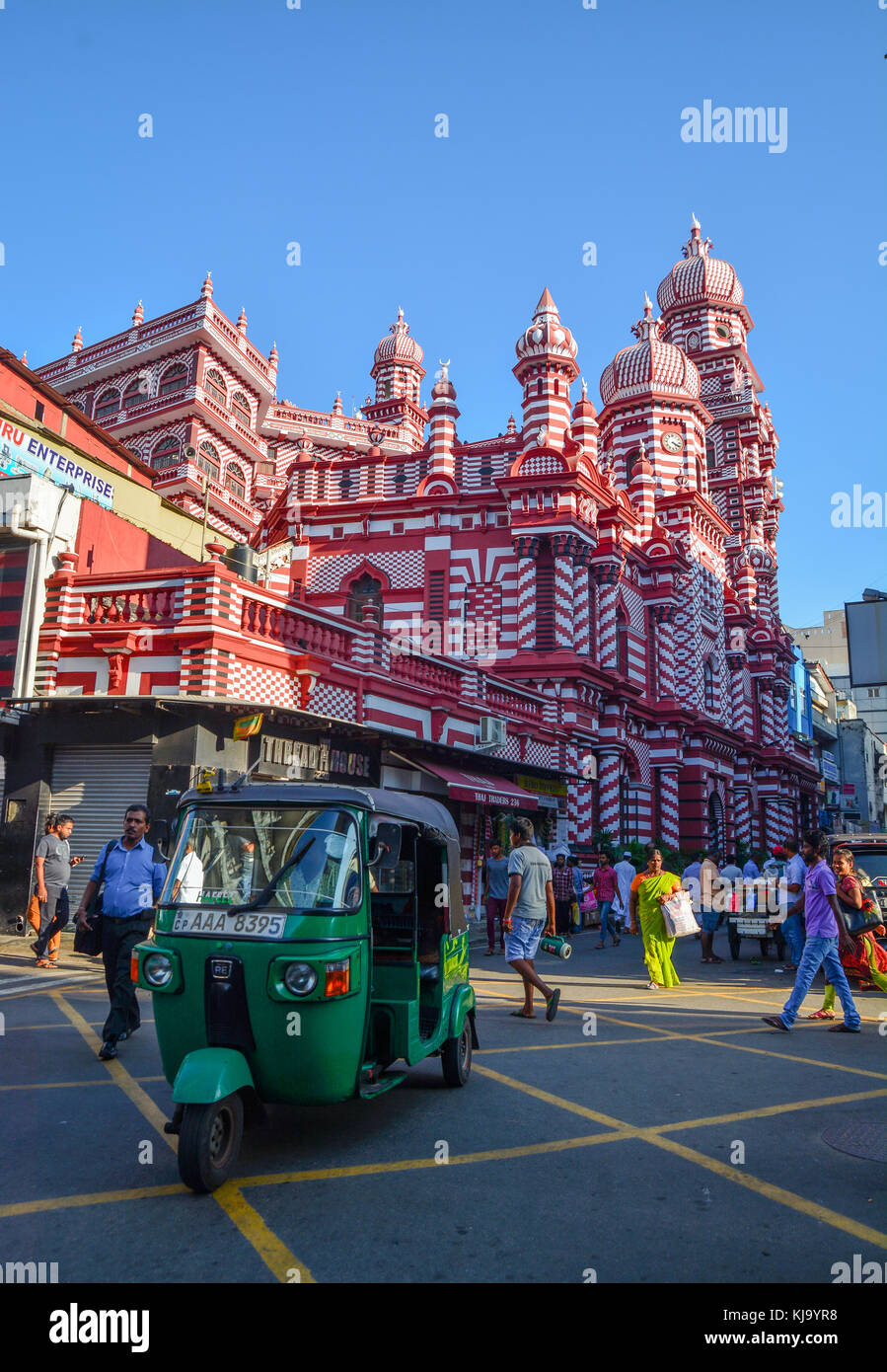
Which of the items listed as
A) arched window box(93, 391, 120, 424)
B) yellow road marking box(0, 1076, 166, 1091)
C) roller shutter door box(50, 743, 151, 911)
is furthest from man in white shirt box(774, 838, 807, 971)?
arched window box(93, 391, 120, 424)

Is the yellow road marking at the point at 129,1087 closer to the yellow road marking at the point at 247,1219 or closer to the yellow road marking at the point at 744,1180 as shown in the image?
the yellow road marking at the point at 247,1219

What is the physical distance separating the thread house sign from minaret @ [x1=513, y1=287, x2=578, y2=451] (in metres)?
14.4

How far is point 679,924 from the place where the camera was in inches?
439

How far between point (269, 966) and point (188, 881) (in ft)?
2.72

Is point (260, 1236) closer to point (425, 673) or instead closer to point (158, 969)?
point (158, 969)

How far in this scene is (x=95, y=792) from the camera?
1483 cm

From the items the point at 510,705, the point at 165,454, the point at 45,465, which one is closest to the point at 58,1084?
the point at 45,465

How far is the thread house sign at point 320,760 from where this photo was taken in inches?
600

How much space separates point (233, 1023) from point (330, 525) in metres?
26.9

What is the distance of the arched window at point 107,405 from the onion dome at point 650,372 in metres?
22.4

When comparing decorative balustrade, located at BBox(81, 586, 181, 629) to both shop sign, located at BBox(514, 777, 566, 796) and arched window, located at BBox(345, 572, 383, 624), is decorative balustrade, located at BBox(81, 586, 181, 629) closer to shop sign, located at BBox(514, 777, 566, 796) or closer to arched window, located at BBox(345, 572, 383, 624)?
shop sign, located at BBox(514, 777, 566, 796)

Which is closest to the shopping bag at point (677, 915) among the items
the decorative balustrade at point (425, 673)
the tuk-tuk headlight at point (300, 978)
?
the tuk-tuk headlight at point (300, 978)

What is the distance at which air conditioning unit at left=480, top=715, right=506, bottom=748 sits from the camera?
20406mm

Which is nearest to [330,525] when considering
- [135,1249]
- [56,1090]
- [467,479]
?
[467,479]
